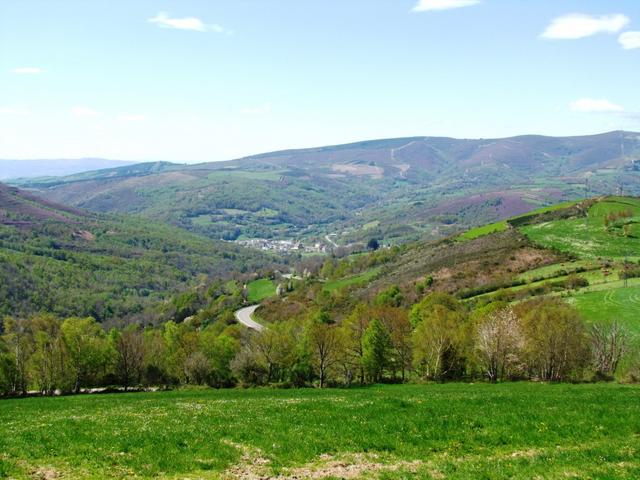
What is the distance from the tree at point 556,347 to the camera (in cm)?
4922

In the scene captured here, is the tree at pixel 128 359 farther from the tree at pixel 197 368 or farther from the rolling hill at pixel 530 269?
the rolling hill at pixel 530 269

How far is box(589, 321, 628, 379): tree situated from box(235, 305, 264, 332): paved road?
79309mm

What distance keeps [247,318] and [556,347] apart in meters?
99.3

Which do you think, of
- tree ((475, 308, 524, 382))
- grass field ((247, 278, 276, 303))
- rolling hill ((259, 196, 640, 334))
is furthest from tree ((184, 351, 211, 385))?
grass field ((247, 278, 276, 303))

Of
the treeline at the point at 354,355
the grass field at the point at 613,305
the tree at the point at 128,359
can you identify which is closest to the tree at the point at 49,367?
the treeline at the point at 354,355

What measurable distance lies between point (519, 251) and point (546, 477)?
4293 inches

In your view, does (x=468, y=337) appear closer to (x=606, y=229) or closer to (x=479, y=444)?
(x=479, y=444)

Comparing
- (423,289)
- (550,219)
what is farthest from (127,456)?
(550,219)

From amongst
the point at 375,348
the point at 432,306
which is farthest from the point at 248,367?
the point at 432,306

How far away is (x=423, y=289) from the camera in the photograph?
4336 inches

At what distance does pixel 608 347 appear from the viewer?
5275 centimetres

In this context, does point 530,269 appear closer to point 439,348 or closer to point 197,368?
point 439,348

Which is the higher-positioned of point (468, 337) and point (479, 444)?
point (479, 444)

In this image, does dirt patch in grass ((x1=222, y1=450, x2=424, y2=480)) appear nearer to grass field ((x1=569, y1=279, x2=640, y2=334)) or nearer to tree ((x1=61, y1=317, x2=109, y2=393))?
Answer: tree ((x1=61, y1=317, x2=109, y2=393))
